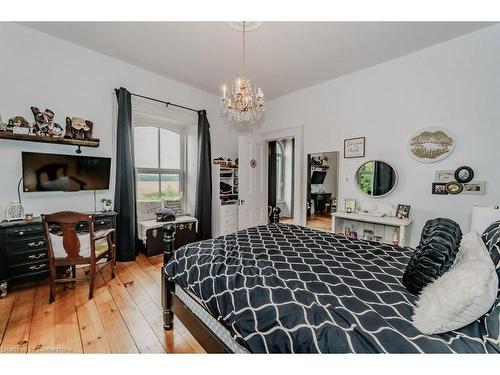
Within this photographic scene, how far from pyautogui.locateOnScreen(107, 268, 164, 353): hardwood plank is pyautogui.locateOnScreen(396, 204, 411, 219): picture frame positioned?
2967 mm

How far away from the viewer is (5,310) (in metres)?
1.98

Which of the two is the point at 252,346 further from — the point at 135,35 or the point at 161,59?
the point at 161,59

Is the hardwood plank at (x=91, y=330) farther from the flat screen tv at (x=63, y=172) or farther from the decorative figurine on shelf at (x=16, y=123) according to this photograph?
the decorative figurine on shelf at (x=16, y=123)

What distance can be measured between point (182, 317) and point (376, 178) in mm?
2956

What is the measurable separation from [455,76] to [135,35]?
370 centimetres

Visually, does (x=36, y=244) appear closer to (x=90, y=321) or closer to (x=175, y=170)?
(x=90, y=321)

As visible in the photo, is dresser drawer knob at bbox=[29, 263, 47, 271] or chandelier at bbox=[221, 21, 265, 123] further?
dresser drawer knob at bbox=[29, 263, 47, 271]

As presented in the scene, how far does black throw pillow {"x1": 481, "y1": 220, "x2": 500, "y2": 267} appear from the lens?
1.06 metres

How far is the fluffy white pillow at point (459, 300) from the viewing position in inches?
33.0

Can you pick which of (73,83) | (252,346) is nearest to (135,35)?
(73,83)

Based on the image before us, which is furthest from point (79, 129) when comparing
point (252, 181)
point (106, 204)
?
point (252, 181)

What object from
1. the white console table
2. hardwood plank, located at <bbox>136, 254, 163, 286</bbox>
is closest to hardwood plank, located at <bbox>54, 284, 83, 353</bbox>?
hardwood plank, located at <bbox>136, 254, 163, 286</bbox>

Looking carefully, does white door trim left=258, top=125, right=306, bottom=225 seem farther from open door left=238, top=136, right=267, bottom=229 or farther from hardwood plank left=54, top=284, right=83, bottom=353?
hardwood plank left=54, top=284, right=83, bottom=353

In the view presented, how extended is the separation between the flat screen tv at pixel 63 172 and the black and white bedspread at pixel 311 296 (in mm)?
A: 1991
